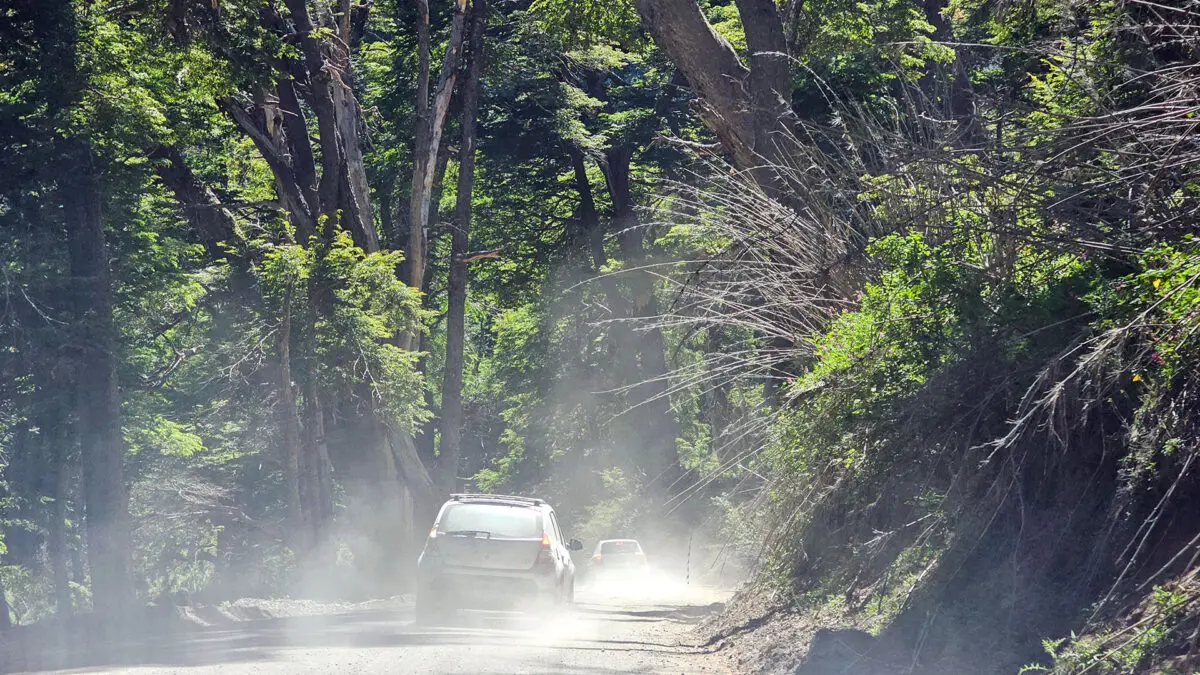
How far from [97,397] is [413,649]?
10.7 meters

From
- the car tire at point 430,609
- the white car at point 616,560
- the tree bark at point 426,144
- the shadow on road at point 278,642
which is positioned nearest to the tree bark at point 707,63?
the shadow on road at point 278,642

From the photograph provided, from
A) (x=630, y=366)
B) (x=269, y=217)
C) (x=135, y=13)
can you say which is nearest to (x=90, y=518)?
(x=135, y=13)

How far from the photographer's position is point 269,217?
94.6ft

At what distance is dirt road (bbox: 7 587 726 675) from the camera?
36.5ft

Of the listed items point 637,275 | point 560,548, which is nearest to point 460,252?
point 637,275

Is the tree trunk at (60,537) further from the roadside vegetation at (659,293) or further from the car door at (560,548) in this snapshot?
the car door at (560,548)

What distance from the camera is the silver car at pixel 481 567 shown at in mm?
16109

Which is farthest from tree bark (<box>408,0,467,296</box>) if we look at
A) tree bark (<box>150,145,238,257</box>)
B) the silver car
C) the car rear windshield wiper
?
the car rear windshield wiper

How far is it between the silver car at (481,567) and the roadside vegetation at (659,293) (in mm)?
2601

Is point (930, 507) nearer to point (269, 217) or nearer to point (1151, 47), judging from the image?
point (1151, 47)

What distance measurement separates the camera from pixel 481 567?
1620 centimetres

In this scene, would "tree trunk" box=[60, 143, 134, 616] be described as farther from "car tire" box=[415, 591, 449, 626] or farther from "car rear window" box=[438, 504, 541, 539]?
"car rear window" box=[438, 504, 541, 539]

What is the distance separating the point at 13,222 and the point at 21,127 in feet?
10.1

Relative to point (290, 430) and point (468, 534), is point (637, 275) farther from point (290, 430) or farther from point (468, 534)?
point (468, 534)
